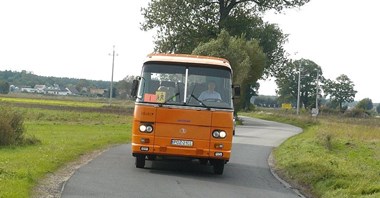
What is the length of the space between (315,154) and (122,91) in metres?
127

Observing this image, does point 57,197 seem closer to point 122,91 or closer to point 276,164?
point 276,164

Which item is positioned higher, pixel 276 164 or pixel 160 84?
pixel 160 84

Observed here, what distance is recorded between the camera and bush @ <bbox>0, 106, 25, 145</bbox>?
18875mm

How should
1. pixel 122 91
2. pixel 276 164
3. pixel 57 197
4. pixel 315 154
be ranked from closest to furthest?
pixel 57 197
pixel 276 164
pixel 315 154
pixel 122 91

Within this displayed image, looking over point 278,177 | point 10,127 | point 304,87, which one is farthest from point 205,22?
point 304,87

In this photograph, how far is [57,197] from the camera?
9.78 metres

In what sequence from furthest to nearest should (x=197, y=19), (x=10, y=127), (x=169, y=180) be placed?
(x=197, y=19) < (x=10, y=127) < (x=169, y=180)

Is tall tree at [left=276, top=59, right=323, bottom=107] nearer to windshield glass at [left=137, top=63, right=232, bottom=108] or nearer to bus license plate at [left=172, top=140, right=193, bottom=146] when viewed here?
windshield glass at [left=137, top=63, right=232, bottom=108]

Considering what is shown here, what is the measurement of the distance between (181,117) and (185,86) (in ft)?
2.89

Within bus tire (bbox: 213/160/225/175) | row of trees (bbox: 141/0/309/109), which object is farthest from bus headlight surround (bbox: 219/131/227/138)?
row of trees (bbox: 141/0/309/109)

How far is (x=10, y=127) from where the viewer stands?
19.2 metres

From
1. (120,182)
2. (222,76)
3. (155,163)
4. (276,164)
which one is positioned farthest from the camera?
(276,164)

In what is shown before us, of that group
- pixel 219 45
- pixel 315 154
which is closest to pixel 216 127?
pixel 315 154

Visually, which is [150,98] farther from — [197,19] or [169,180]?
[197,19]
